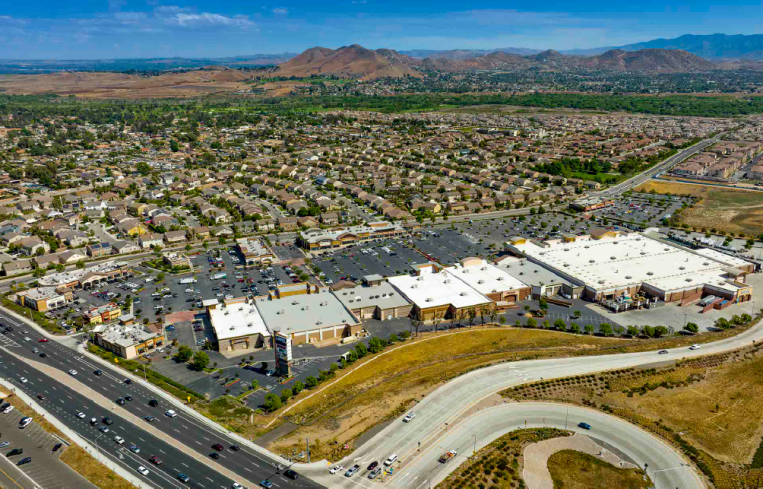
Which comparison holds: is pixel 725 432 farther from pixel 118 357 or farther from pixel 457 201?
pixel 457 201

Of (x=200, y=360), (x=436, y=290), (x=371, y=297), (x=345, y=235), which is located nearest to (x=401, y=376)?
(x=371, y=297)

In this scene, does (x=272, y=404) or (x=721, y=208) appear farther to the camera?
(x=721, y=208)

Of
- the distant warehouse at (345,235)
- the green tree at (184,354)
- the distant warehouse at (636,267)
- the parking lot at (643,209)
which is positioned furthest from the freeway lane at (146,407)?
the parking lot at (643,209)

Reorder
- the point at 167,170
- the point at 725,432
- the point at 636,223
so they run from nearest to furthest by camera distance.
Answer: the point at 725,432 < the point at 636,223 < the point at 167,170

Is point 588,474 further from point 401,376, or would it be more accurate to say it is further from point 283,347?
point 283,347

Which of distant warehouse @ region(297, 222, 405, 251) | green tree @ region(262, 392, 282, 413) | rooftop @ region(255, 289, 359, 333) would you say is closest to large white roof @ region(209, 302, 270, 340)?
rooftop @ region(255, 289, 359, 333)

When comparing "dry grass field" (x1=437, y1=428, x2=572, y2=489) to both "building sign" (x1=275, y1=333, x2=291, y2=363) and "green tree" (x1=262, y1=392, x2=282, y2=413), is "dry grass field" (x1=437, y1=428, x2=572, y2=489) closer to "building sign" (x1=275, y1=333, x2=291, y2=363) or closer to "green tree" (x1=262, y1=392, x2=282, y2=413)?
"green tree" (x1=262, y1=392, x2=282, y2=413)

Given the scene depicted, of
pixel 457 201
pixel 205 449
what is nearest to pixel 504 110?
pixel 457 201
